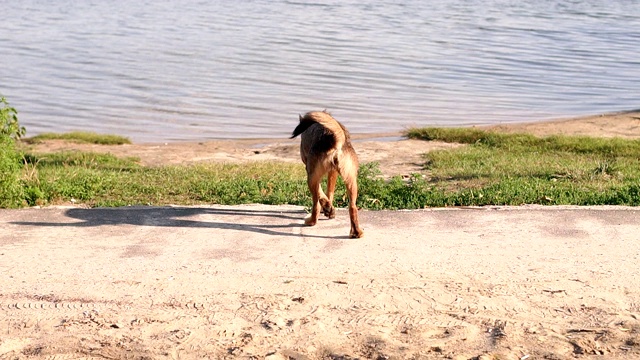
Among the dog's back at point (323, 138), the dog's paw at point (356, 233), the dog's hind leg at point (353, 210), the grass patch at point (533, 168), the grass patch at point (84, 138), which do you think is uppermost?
the dog's back at point (323, 138)

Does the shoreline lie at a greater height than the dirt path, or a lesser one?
lesser

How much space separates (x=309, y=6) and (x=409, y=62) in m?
12.8

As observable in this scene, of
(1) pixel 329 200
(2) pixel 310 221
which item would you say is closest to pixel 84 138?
(1) pixel 329 200

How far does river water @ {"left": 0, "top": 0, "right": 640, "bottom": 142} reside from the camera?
1836 centimetres

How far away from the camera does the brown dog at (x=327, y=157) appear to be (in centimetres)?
723

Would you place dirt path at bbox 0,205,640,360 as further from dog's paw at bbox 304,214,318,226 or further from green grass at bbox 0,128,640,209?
green grass at bbox 0,128,640,209

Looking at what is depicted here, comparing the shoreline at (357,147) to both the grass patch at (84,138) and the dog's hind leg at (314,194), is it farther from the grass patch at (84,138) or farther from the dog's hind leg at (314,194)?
the dog's hind leg at (314,194)

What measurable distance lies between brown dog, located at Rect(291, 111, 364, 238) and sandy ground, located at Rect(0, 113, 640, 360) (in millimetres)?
201

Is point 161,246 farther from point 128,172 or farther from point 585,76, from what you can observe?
point 585,76

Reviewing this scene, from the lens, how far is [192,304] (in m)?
5.96

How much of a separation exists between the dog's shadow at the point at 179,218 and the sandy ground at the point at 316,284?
0.08 ft

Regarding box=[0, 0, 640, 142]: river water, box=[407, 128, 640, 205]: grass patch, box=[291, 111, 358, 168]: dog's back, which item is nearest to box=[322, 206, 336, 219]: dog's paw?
box=[291, 111, 358, 168]: dog's back

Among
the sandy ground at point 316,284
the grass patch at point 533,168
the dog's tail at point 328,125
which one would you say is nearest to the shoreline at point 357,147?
the grass patch at point 533,168

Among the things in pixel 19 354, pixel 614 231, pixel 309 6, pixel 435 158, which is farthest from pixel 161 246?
pixel 309 6
